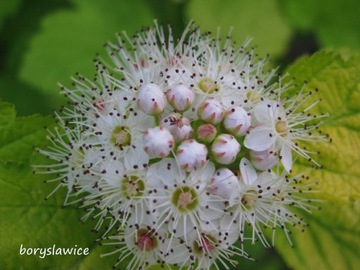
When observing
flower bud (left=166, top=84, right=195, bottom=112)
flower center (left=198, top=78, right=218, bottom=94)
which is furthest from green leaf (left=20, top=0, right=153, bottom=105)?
flower bud (left=166, top=84, right=195, bottom=112)

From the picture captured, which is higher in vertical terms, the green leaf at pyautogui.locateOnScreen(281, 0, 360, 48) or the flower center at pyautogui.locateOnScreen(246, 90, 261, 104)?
the green leaf at pyautogui.locateOnScreen(281, 0, 360, 48)

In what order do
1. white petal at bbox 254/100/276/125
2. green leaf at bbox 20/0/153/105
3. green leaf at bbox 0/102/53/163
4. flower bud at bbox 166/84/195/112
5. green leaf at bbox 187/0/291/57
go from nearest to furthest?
1. flower bud at bbox 166/84/195/112
2. white petal at bbox 254/100/276/125
3. green leaf at bbox 0/102/53/163
4. green leaf at bbox 20/0/153/105
5. green leaf at bbox 187/0/291/57

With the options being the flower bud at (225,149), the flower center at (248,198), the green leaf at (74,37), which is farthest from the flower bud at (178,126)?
the green leaf at (74,37)

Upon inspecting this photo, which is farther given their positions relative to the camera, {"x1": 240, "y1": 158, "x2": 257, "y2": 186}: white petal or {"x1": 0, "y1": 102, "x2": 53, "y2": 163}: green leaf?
{"x1": 0, "y1": 102, "x2": 53, "y2": 163}: green leaf

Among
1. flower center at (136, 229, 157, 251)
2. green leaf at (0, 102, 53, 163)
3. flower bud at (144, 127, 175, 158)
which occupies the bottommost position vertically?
flower center at (136, 229, 157, 251)

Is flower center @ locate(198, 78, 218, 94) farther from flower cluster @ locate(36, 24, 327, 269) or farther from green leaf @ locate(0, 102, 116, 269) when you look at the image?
green leaf @ locate(0, 102, 116, 269)

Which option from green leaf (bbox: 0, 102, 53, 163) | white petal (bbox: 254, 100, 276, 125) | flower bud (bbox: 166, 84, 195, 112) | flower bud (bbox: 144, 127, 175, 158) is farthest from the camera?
green leaf (bbox: 0, 102, 53, 163)
